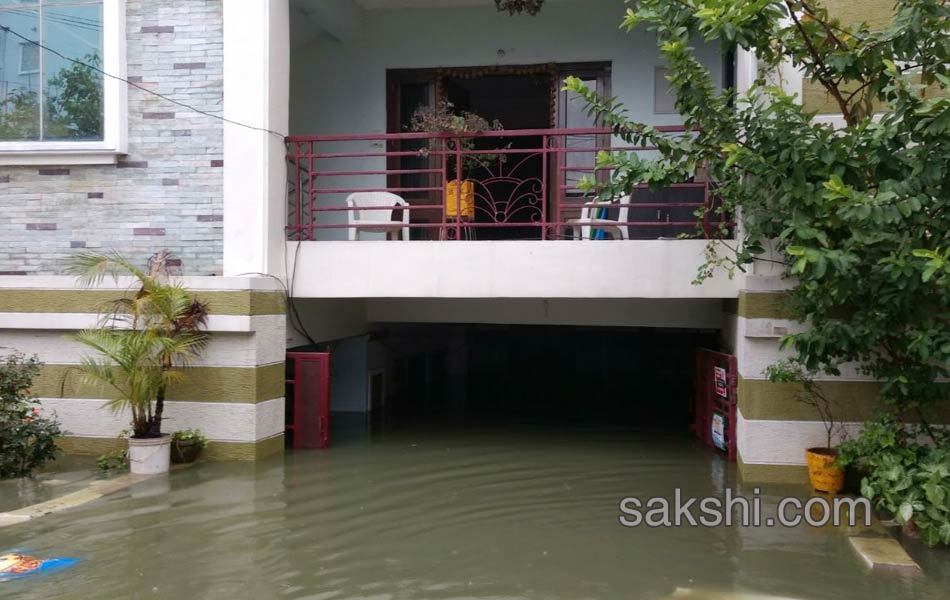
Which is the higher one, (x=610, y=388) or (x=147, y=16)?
(x=147, y=16)

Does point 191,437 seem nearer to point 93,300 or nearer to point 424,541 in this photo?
point 93,300

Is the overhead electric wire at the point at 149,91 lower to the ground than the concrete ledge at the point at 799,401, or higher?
higher

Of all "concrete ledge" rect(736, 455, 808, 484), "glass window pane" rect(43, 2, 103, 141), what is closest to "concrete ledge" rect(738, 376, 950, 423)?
"concrete ledge" rect(736, 455, 808, 484)

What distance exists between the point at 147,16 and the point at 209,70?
2.58 feet

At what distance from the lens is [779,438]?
21.5 ft

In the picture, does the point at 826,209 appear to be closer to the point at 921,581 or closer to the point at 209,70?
the point at 921,581

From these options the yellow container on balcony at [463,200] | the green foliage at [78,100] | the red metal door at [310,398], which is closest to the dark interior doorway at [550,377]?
the red metal door at [310,398]

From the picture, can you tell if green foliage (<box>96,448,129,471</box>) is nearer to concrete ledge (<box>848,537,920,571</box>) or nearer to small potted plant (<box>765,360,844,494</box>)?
small potted plant (<box>765,360,844,494</box>)

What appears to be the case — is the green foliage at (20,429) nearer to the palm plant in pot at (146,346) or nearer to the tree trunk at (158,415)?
the palm plant in pot at (146,346)

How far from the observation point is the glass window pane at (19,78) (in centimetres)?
774

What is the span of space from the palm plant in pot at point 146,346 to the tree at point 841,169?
12.4 feet

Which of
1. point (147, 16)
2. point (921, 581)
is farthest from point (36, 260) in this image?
point (921, 581)

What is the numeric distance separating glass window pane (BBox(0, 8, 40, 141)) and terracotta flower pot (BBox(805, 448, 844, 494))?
7469mm

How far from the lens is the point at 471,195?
8.79 meters
